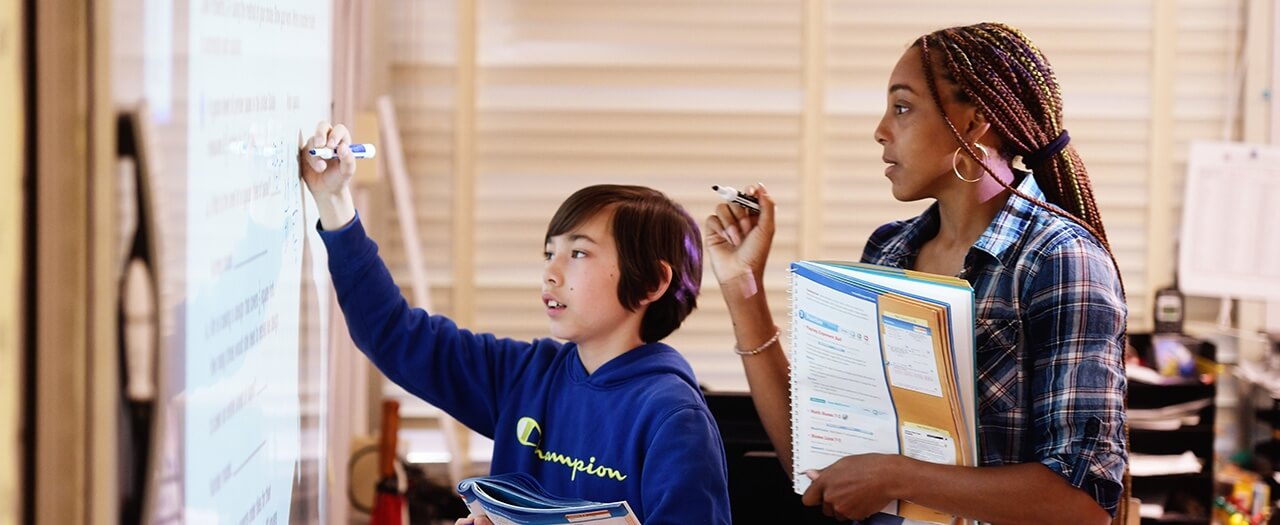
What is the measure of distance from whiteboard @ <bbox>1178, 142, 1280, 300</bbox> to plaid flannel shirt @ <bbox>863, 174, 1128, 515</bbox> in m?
2.36

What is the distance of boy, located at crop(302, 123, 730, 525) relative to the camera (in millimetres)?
1425

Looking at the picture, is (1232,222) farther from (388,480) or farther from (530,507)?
(530,507)

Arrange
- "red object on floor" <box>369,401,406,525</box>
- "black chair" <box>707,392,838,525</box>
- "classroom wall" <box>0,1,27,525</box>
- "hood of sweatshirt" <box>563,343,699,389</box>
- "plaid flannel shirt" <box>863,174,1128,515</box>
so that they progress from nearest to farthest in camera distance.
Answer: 1. "classroom wall" <box>0,1,27,525</box>
2. "plaid flannel shirt" <box>863,174,1128,515</box>
3. "hood of sweatshirt" <box>563,343,699,389</box>
4. "black chair" <box>707,392,838,525</box>
5. "red object on floor" <box>369,401,406,525</box>

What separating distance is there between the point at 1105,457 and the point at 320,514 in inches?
39.1

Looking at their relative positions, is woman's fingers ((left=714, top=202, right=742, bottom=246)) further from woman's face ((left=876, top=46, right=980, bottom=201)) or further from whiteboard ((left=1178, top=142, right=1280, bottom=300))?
whiteboard ((left=1178, top=142, right=1280, bottom=300))

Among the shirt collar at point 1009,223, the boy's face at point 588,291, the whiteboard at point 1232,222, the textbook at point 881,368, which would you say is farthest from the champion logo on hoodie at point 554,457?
the whiteboard at point 1232,222

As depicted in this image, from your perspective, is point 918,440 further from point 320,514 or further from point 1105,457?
point 320,514

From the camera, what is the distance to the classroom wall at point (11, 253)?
2.12 ft

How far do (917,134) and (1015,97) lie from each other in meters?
0.12

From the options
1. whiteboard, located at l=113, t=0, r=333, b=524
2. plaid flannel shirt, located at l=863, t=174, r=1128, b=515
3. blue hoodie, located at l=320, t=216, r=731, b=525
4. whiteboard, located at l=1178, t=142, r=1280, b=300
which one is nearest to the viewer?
whiteboard, located at l=113, t=0, r=333, b=524

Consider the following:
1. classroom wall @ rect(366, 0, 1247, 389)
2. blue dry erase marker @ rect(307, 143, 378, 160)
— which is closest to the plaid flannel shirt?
blue dry erase marker @ rect(307, 143, 378, 160)

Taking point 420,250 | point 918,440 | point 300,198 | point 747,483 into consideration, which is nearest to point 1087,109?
point 420,250

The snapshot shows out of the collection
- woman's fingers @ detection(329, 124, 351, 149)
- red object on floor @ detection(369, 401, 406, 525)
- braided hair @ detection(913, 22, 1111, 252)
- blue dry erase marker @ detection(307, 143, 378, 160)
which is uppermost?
braided hair @ detection(913, 22, 1111, 252)

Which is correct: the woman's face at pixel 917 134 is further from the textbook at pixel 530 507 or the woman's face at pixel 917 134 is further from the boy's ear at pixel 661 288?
the textbook at pixel 530 507
